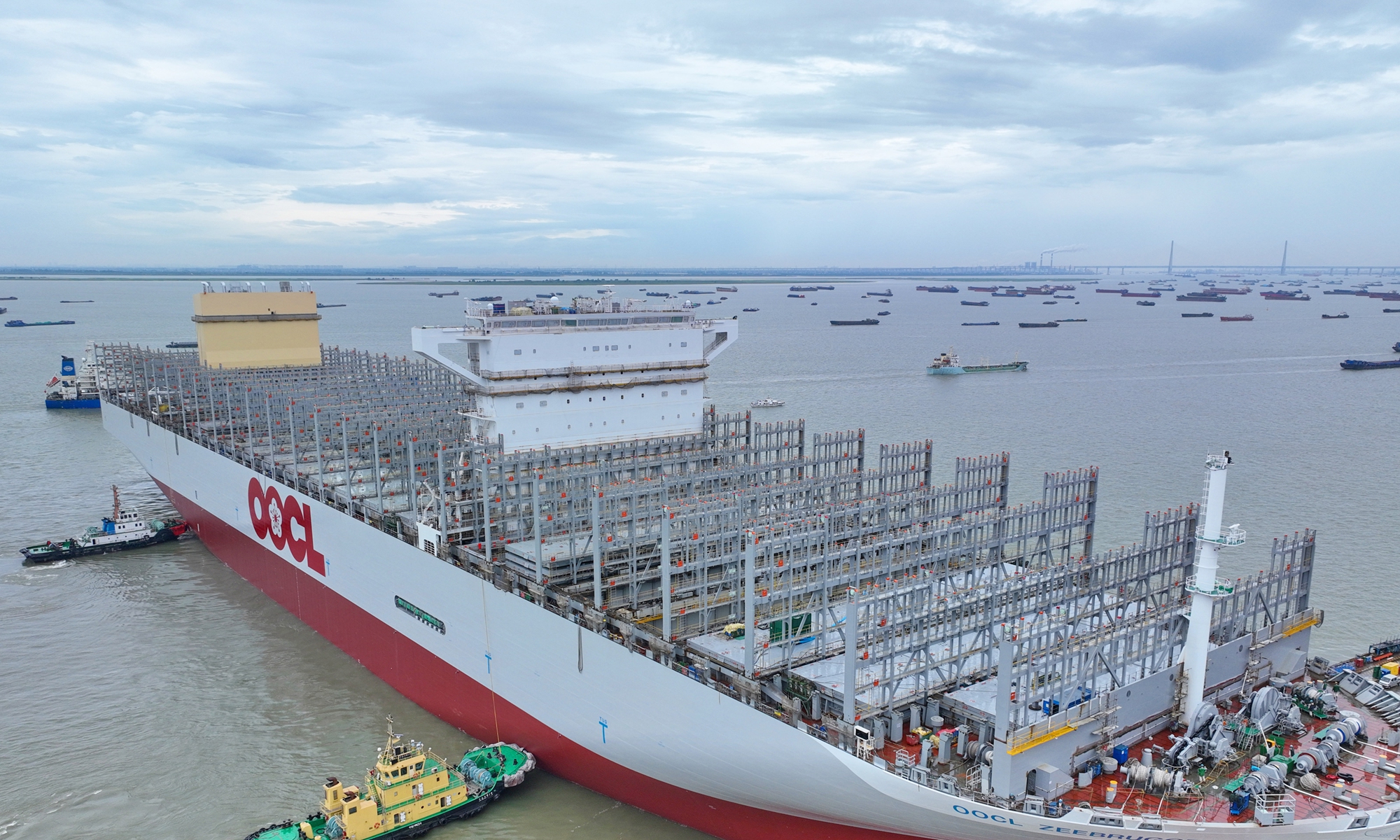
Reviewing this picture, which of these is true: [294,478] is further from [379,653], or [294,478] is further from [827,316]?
[827,316]

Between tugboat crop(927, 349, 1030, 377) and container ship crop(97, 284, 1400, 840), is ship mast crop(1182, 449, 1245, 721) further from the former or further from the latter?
tugboat crop(927, 349, 1030, 377)

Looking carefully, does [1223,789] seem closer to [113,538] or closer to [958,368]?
[113,538]

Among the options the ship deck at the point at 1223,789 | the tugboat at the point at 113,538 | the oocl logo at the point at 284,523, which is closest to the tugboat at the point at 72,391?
the tugboat at the point at 113,538

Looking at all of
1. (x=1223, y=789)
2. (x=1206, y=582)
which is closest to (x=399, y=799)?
(x=1223, y=789)

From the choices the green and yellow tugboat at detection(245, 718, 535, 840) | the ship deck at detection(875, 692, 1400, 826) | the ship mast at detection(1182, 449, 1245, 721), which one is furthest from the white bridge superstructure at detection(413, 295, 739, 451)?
the ship mast at detection(1182, 449, 1245, 721)

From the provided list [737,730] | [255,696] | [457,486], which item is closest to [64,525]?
[255,696]

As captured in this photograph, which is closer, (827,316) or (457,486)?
(457,486)
